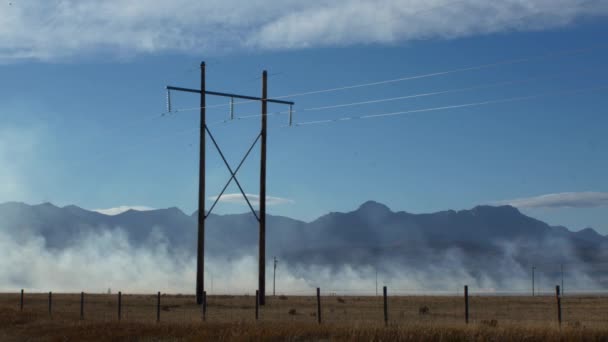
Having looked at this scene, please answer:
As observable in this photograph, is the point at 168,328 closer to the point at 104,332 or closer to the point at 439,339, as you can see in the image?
the point at 104,332

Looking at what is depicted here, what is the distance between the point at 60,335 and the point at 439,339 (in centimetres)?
1485

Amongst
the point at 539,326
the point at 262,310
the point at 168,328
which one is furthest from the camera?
the point at 262,310

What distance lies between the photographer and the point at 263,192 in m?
55.8

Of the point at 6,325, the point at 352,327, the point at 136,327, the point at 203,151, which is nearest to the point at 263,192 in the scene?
the point at 203,151

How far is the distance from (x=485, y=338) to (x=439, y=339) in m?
1.37

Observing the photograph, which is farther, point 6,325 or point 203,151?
point 203,151

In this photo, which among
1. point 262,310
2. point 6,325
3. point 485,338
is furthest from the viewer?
point 262,310

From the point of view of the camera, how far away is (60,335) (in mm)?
32688

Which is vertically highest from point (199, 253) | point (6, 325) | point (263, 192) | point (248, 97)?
point (248, 97)

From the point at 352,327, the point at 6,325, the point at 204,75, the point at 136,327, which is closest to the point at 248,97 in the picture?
the point at 204,75

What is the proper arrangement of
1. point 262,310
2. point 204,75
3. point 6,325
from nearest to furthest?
point 6,325 → point 262,310 → point 204,75

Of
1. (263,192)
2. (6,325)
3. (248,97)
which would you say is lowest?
(6,325)

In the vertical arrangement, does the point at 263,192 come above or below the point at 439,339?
above

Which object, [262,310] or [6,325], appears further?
[262,310]
